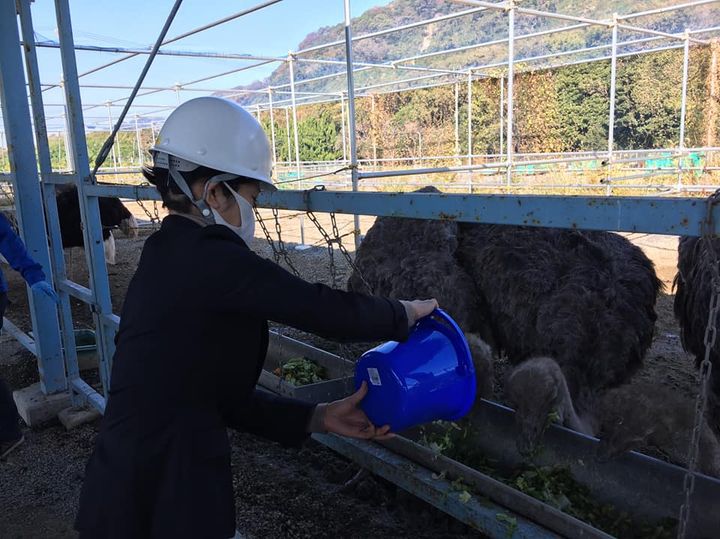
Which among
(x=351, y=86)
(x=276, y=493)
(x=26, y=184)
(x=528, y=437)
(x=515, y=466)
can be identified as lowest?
(x=276, y=493)

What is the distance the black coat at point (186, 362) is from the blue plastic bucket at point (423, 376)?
0.70ft

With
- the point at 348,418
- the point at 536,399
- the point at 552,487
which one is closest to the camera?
the point at 348,418

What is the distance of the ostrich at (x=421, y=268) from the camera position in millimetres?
4449

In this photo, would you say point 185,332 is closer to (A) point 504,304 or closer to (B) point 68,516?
(B) point 68,516

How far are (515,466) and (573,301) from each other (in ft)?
4.34

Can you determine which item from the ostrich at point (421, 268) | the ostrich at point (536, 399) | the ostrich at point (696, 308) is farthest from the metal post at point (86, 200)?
the ostrich at point (696, 308)

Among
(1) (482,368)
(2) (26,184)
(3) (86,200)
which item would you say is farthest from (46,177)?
(1) (482,368)

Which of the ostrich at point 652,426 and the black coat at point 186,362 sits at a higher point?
the black coat at point 186,362

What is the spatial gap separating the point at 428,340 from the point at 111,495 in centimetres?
88

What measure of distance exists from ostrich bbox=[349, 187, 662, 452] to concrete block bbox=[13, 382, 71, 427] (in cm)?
212

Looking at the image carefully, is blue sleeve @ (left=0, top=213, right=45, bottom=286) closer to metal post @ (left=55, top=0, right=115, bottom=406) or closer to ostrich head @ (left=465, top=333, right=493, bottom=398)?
metal post @ (left=55, top=0, right=115, bottom=406)

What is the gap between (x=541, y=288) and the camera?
4.11m

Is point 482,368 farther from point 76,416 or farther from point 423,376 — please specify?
point 76,416

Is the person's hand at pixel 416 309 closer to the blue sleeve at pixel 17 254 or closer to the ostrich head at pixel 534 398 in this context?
the ostrich head at pixel 534 398
